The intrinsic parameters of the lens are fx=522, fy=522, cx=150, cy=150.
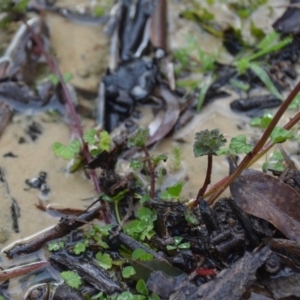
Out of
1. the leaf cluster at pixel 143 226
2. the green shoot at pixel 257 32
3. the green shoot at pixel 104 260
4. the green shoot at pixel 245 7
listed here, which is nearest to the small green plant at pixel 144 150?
the leaf cluster at pixel 143 226

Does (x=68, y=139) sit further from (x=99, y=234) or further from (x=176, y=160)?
(x=99, y=234)

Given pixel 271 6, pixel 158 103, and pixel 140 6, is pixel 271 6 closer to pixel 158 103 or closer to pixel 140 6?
pixel 140 6

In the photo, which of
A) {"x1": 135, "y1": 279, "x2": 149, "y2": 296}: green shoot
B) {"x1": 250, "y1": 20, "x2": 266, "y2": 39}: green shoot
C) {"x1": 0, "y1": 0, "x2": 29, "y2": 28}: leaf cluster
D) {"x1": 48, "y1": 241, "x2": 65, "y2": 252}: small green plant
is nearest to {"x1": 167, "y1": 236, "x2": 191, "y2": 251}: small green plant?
{"x1": 135, "y1": 279, "x2": 149, "y2": 296}: green shoot

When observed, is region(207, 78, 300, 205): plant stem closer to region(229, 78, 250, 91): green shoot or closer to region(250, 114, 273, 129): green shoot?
region(250, 114, 273, 129): green shoot

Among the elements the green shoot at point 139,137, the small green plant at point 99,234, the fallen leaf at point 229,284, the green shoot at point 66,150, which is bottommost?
the small green plant at point 99,234

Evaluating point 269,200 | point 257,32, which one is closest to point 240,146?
point 269,200

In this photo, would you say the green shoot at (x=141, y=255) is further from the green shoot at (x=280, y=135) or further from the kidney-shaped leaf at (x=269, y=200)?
the green shoot at (x=280, y=135)

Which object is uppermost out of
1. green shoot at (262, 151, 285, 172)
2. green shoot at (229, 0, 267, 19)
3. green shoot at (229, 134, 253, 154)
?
green shoot at (229, 0, 267, 19)
